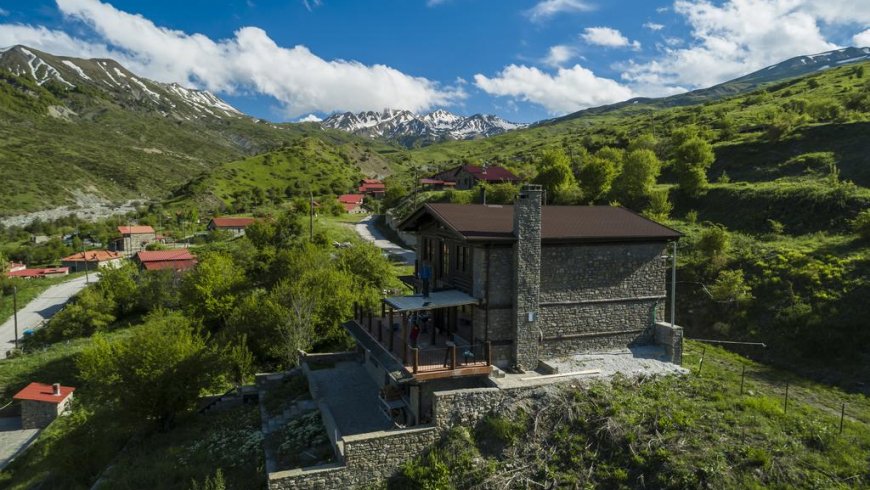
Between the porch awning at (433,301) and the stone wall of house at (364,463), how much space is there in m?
3.59

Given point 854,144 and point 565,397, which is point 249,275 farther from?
point 854,144

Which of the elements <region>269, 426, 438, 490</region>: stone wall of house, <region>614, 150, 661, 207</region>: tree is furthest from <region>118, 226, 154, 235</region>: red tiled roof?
<region>269, 426, 438, 490</region>: stone wall of house

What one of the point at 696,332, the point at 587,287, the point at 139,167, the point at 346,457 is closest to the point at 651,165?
the point at 696,332

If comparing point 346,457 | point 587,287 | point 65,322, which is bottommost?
point 65,322

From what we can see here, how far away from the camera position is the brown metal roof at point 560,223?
1642 centimetres

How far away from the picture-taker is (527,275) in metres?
16.1

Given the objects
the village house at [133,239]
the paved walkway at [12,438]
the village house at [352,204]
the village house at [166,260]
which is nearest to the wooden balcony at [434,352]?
the paved walkway at [12,438]

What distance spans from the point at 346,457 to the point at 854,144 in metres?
48.7

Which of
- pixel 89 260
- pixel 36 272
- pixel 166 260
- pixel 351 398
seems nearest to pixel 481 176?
pixel 166 260

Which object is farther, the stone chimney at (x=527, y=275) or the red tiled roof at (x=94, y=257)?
the red tiled roof at (x=94, y=257)

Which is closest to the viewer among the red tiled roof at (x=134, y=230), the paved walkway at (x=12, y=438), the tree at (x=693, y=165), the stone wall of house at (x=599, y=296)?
the stone wall of house at (x=599, y=296)

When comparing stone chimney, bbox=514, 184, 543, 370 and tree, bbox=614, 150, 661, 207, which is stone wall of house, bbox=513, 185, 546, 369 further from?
tree, bbox=614, 150, 661, 207

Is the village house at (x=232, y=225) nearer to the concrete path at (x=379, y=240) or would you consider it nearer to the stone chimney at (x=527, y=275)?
the concrete path at (x=379, y=240)

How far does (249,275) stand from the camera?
37.6 m
